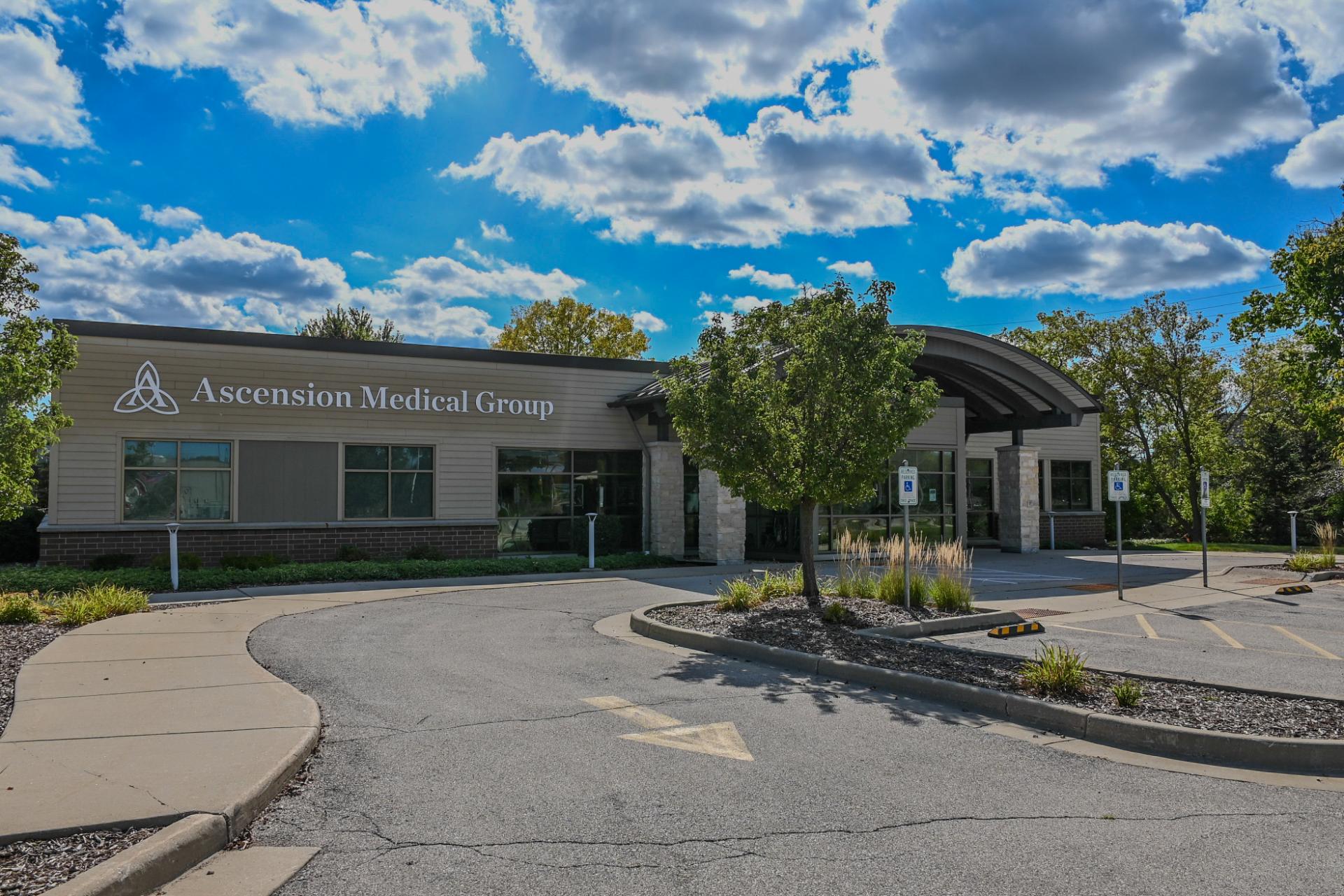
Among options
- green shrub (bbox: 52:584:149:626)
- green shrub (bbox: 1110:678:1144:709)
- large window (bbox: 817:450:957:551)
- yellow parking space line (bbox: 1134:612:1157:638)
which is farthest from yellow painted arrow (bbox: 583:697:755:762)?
large window (bbox: 817:450:957:551)

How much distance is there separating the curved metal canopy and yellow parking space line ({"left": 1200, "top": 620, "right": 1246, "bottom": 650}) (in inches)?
351

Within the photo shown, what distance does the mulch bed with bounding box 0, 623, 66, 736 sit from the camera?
751cm

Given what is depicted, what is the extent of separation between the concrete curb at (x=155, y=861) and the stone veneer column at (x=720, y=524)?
16.6m

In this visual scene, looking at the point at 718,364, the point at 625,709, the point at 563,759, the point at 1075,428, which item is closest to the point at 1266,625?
the point at 718,364

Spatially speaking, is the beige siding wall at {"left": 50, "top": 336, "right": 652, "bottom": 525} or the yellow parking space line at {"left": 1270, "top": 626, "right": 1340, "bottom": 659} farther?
the beige siding wall at {"left": 50, "top": 336, "right": 652, "bottom": 525}

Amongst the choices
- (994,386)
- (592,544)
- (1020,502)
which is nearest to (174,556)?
(592,544)

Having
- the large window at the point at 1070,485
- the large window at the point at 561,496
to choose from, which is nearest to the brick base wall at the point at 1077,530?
the large window at the point at 1070,485

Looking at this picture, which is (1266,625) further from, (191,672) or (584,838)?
(191,672)

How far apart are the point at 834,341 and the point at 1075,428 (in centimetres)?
2231

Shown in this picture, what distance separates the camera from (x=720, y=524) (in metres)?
21.1

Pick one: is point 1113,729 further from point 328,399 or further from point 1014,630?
point 328,399

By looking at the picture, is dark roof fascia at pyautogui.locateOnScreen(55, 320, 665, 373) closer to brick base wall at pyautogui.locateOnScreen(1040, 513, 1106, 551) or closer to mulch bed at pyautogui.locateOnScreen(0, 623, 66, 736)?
mulch bed at pyautogui.locateOnScreen(0, 623, 66, 736)

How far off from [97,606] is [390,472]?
352 inches

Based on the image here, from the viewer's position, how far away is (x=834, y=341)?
39.9ft
